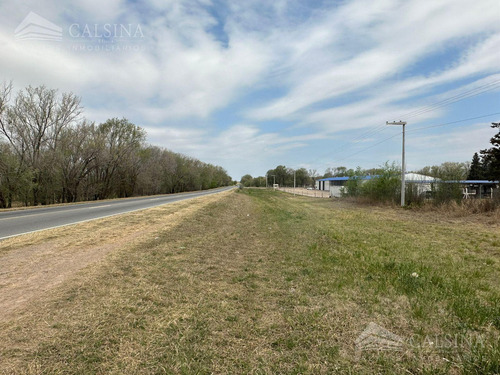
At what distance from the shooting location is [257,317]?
3.13 metres

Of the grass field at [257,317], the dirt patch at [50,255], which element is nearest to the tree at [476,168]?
the grass field at [257,317]

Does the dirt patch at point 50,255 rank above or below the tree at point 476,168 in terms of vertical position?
below

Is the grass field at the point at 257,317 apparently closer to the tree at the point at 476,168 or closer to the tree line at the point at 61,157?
the tree line at the point at 61,157

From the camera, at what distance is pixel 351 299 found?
365 centimetres

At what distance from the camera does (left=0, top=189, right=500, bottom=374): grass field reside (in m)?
2.25

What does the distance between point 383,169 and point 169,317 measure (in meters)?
27.6

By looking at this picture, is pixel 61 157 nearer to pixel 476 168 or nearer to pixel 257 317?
pixel 257 317

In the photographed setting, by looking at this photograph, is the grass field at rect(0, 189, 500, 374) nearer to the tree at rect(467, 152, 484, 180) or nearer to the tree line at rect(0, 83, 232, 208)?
the tree line at rect(0, 83, 232, 208)

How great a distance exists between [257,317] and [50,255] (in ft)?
15.5

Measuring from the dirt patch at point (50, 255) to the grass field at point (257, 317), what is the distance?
1.04 feet

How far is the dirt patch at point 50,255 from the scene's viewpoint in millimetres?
3523

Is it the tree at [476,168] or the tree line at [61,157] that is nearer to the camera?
the tree line at [61,157]

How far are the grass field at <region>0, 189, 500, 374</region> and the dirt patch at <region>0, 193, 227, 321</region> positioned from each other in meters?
0.32

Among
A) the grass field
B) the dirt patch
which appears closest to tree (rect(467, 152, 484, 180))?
the grass field
